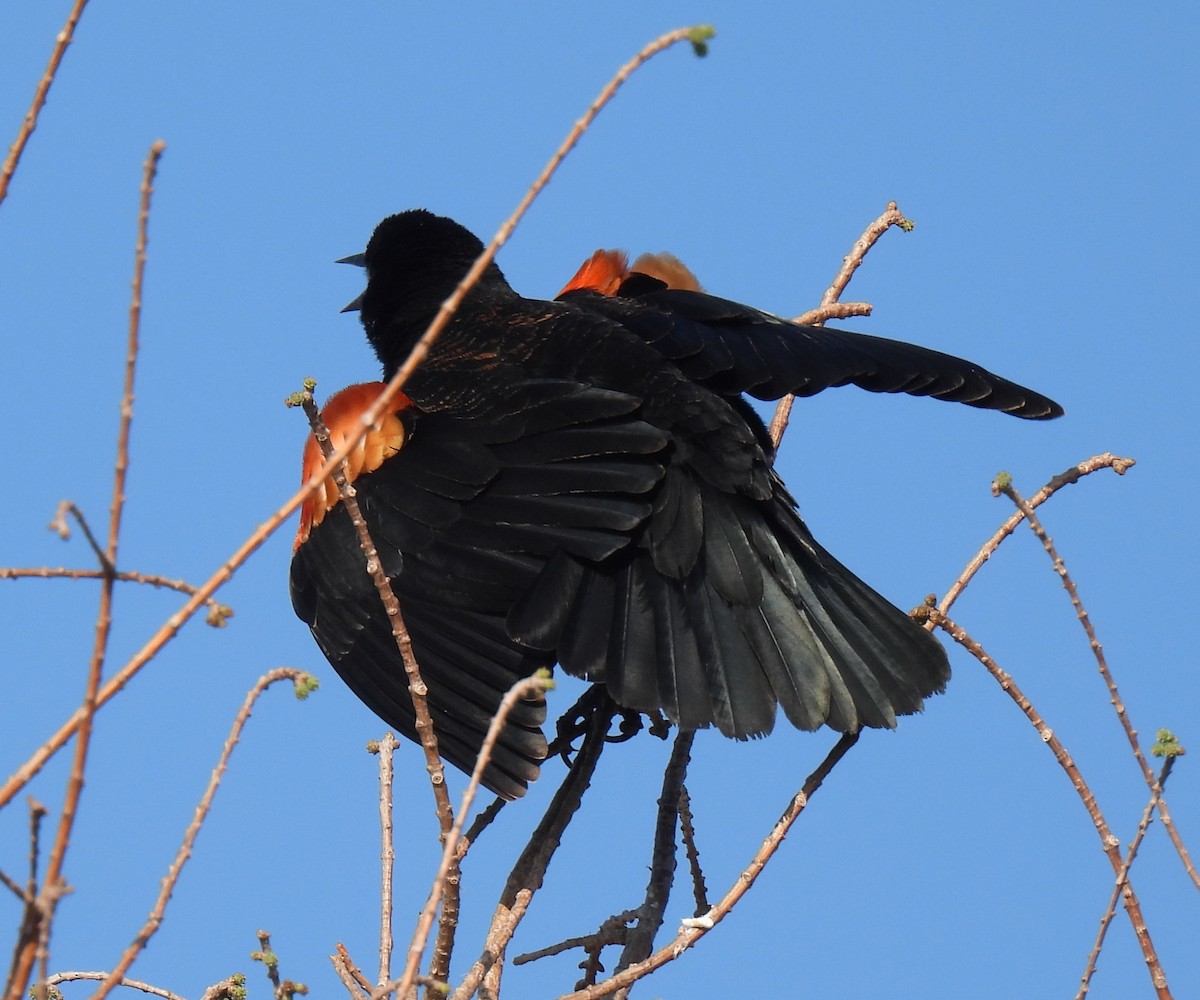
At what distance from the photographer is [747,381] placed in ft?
10.9

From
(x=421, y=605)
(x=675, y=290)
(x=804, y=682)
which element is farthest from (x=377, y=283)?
(x=804, y=682)

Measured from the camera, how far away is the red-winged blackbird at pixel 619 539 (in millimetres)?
2975

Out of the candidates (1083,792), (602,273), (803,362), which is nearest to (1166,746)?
(1083,792)

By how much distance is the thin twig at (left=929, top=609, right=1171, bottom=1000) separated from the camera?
5.66 ft

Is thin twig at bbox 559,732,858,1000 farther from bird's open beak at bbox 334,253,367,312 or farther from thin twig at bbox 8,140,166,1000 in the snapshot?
bird's open beak at bbox 334,253,367,312

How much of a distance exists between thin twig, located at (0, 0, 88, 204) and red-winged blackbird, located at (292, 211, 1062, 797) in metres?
1.68

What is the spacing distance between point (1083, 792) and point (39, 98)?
1475mm

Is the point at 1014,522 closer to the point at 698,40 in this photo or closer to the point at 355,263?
the point at 698,40

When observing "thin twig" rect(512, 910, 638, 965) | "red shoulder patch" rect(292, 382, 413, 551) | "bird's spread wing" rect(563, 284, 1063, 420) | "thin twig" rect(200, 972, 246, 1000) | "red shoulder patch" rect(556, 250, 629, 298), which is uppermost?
"red shoulder patch" rect(556, 250, 629, 298)

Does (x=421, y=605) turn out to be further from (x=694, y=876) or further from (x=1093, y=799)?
(x=1093, y=799)

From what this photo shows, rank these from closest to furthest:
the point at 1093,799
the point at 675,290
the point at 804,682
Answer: the point at 1093,799 < the point at 804,682 < the point at 675,290

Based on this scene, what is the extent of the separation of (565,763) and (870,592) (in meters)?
0.76

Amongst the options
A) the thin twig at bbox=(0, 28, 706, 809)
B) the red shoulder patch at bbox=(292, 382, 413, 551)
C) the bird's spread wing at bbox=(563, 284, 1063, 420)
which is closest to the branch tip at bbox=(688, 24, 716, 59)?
the thin twig at bbox=(0, 28, 706, 809)

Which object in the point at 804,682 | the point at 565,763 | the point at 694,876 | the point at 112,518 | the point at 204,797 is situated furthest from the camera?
the point at 565,763
